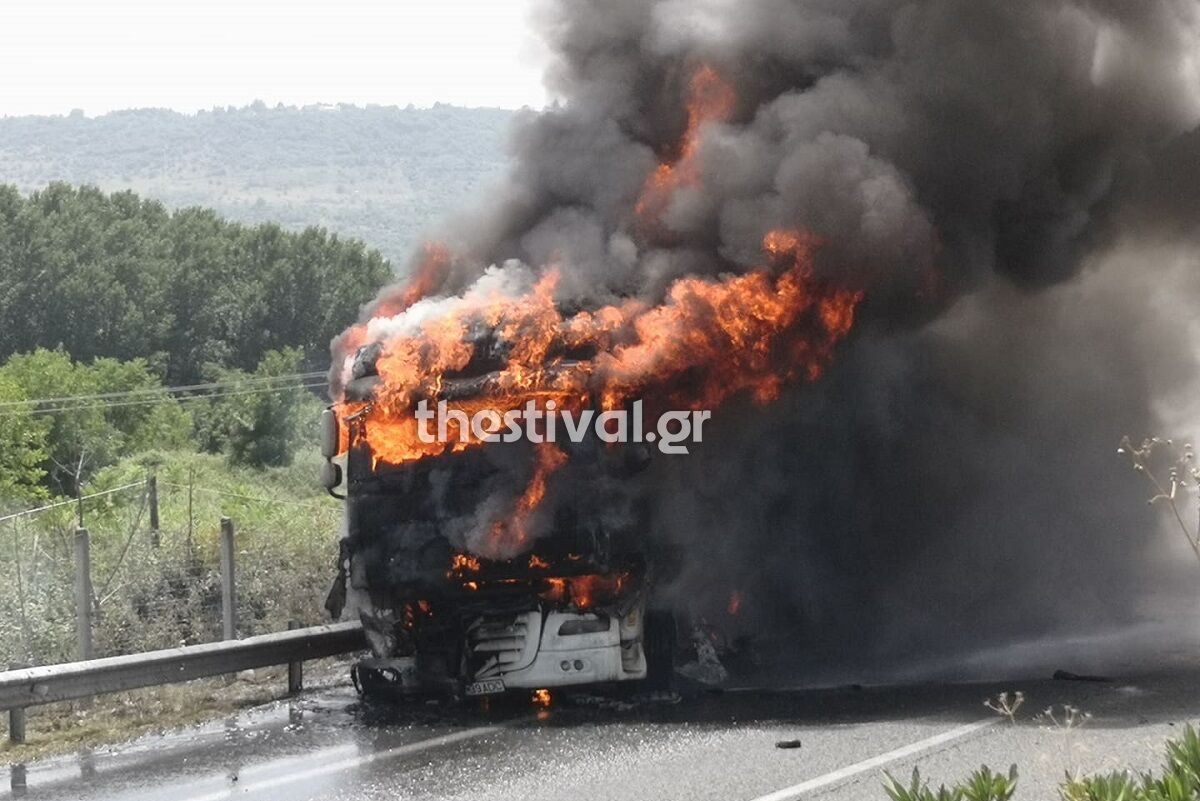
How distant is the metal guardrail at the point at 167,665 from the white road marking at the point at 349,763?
2129 millimetres

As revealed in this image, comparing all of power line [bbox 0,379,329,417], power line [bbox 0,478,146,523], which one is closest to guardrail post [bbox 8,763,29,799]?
power line [bbox 0,478,146,523]

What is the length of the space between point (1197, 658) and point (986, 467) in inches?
157

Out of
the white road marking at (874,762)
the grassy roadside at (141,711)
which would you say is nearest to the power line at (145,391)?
Result: the grassy roadside at (141,711)

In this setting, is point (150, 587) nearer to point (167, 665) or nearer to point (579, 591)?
point (167, 665)

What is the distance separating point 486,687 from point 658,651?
4.45 ft

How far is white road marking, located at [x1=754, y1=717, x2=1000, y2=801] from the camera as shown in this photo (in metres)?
9.63

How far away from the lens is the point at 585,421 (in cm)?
1286

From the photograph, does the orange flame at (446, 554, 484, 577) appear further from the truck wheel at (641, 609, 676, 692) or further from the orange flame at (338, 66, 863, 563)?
the truck wheel at (641, 609, 676, 692)

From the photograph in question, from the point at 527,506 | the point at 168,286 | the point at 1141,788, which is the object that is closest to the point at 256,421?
the point at 168,286

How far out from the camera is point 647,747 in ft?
36.1

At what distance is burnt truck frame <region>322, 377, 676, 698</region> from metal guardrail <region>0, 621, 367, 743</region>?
895mm

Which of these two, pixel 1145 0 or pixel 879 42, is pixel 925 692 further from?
pixel 1145 0

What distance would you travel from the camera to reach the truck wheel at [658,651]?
1306 centimetres

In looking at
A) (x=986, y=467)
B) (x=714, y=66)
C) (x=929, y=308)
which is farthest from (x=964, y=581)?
(x=714, y=66)
